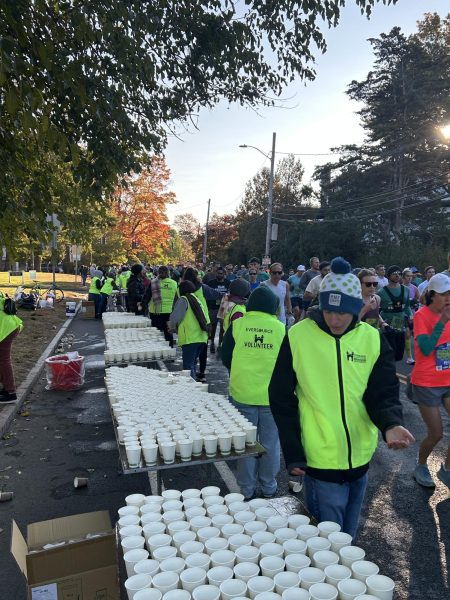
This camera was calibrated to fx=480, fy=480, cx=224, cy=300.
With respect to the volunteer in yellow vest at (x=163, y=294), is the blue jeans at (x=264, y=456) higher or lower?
lower

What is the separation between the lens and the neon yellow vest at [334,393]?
8.88 feet

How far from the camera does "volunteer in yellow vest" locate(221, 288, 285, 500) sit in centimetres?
442

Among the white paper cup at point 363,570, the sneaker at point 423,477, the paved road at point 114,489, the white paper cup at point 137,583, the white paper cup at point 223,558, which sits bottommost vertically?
the paved road at point 114,489

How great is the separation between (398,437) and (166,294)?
8494mm

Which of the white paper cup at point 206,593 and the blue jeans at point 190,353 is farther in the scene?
the blue jeans at point 190,353

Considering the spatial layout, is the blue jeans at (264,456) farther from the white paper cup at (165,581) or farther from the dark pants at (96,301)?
the dark pants at (96,301)

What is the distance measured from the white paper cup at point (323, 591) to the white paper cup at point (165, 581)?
0.58 metres

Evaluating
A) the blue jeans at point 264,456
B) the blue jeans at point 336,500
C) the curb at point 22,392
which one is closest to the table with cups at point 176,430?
the blue jeans at point 264,456

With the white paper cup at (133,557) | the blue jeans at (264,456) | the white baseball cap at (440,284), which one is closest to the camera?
the white paper cup at (133,557)

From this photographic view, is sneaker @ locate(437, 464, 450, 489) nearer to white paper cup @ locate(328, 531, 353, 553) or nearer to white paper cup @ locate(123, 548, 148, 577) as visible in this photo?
white paper cup @ locate(328, 531, 353, 553)

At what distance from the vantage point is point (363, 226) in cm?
3600

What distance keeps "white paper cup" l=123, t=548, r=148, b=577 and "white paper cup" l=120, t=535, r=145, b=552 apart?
53 millimetres

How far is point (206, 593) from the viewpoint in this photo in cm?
201

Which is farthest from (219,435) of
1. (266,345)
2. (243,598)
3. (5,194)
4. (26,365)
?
(26,365)
